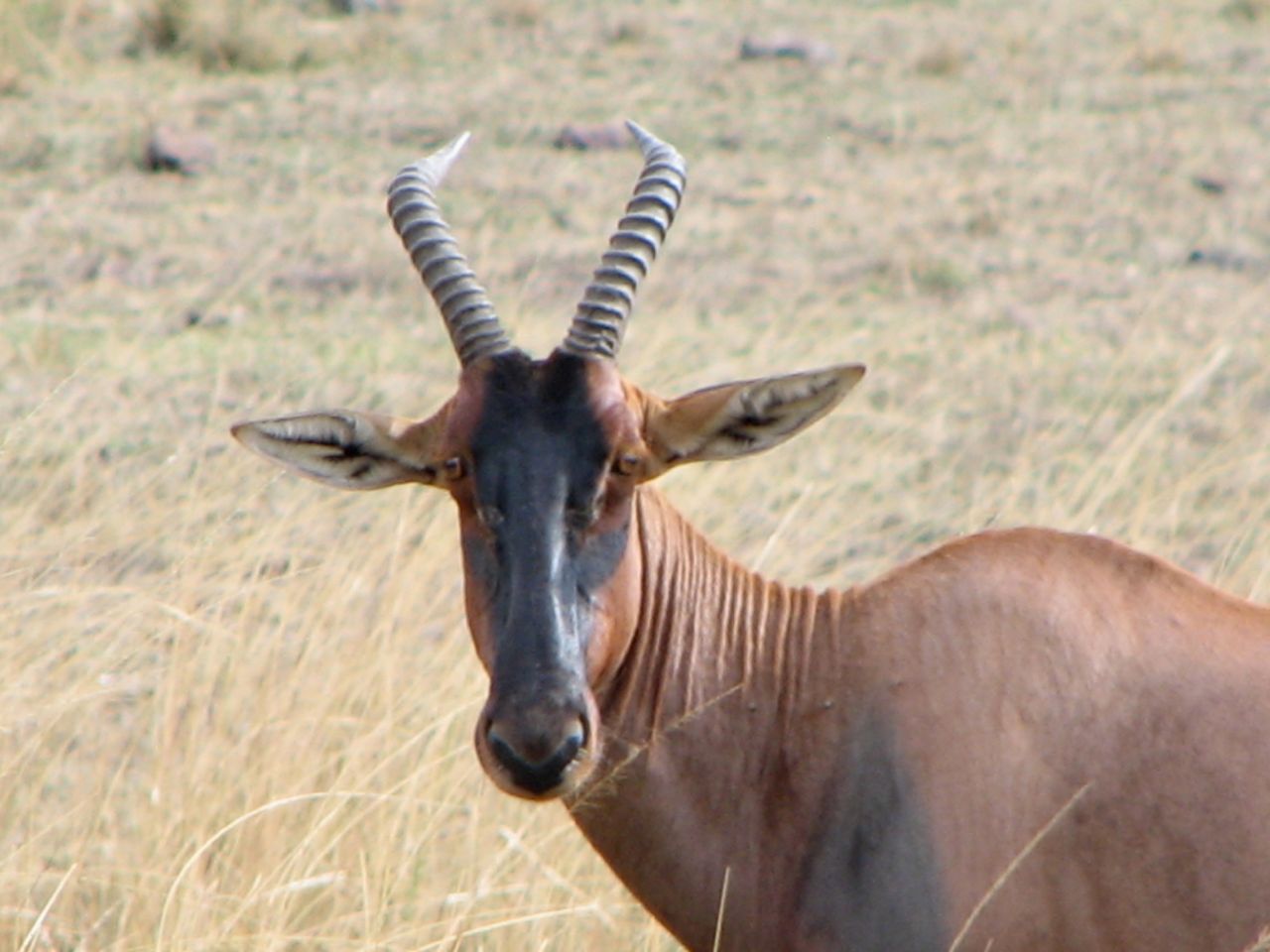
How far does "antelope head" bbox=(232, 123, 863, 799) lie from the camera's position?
4.76 m

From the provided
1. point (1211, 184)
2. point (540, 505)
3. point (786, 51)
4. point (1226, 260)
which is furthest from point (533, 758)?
point (786, 51)

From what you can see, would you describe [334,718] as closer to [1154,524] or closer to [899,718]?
[899,718]

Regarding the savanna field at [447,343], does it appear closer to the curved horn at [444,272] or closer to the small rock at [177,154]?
the small rock at [177,154]

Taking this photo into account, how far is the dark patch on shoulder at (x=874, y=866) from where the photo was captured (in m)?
5.05

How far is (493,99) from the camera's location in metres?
17.8

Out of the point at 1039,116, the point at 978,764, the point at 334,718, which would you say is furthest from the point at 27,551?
the point at 1039,116

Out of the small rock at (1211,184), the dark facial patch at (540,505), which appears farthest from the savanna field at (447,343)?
the dark facial patch at (540,505)

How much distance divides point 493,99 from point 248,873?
39.6ft

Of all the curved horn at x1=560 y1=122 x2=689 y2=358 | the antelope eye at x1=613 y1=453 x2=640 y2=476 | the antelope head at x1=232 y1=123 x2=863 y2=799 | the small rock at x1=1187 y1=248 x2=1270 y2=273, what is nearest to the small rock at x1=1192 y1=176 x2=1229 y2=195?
the small rock at x1=1187 y1=248 x2=1270 y2=273

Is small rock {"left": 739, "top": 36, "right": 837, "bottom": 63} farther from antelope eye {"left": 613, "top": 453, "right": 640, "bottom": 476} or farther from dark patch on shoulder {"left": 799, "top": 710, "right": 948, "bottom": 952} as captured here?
dark patch on shoulder {"left": 799, "top": 710, "right": 948, "bottom": 952}

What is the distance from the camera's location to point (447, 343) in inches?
468

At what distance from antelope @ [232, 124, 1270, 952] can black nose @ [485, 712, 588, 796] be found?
0.04 metres

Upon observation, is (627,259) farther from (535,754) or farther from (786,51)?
(786,51)

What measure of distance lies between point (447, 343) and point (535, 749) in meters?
7.42
